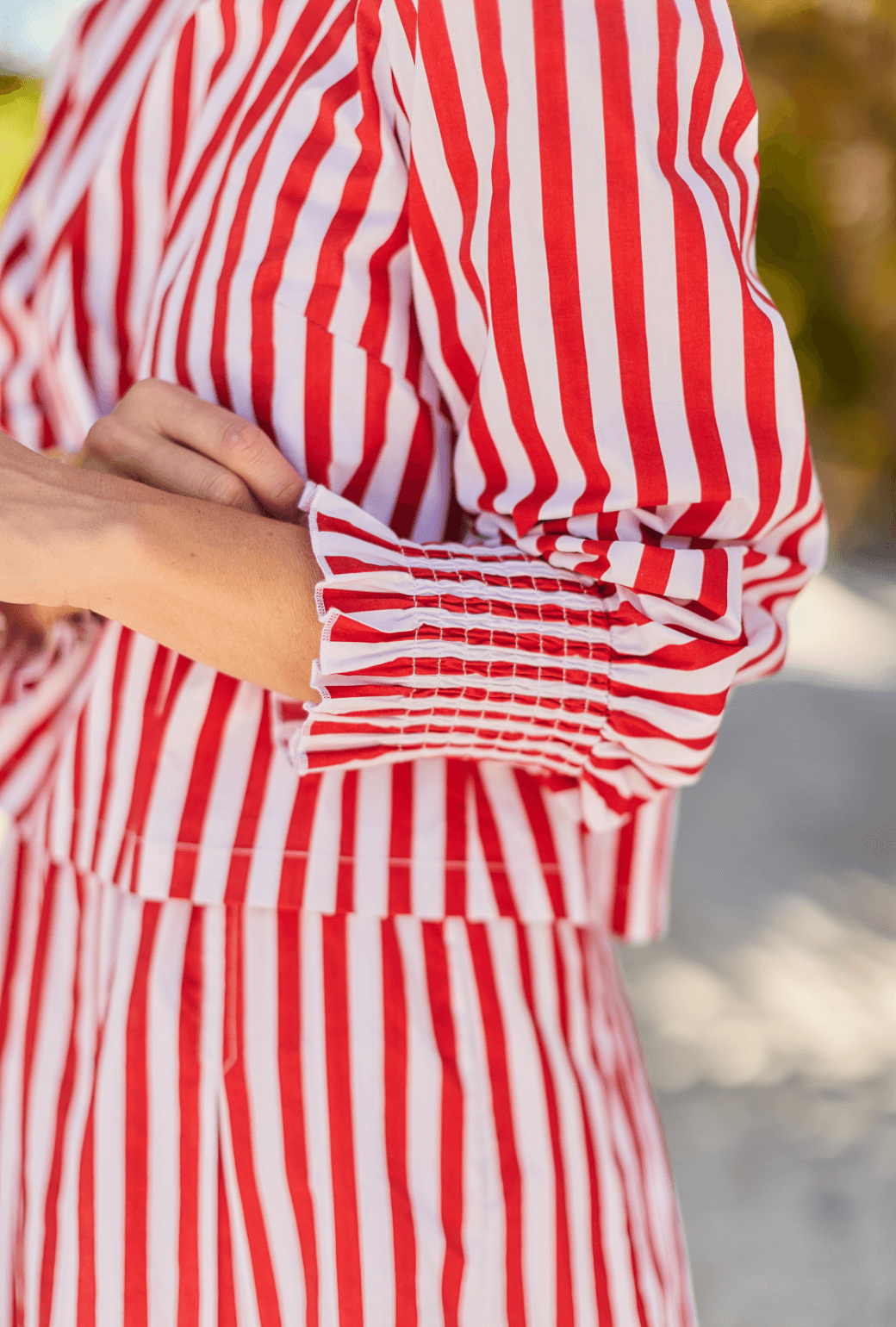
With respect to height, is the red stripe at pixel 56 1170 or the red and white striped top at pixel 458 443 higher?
the red and white striped top at pixel 458 443

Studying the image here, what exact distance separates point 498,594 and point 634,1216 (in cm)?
36

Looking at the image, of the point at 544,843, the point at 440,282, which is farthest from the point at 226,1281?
the point at 440,282

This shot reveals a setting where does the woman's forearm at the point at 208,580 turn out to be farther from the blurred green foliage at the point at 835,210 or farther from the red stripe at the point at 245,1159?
the blurred green foliage at the point at 835,210

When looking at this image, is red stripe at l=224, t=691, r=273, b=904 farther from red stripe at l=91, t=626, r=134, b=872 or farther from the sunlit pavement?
the sunlit pavement

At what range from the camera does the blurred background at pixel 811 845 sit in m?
1.42

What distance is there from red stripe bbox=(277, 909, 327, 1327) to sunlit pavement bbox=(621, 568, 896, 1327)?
1028 mm

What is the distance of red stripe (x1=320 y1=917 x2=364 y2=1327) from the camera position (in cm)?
53

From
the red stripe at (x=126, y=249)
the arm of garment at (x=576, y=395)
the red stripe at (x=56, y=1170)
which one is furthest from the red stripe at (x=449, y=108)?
the red stripe at (x=56, y=1170)

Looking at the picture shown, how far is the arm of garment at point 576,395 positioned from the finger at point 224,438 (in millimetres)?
44

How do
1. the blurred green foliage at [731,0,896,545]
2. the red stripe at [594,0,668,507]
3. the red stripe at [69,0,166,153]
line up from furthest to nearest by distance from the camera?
the blurred green foliage at [731,0,896,545], the red stripe at [69,0,166,153], the red stripe at [594,0,668,507]

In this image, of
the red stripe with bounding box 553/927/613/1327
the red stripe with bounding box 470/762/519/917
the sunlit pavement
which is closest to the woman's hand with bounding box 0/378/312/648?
the red stripe with bounding box 470/762/519/917

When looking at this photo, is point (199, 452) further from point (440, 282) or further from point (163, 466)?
point (440, 282)

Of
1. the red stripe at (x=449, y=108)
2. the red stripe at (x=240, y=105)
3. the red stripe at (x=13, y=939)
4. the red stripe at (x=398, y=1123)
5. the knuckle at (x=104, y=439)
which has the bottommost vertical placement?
the red stripe at (x=398, y=1123)

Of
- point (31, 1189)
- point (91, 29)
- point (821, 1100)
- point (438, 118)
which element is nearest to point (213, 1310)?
point (31, 1189)
